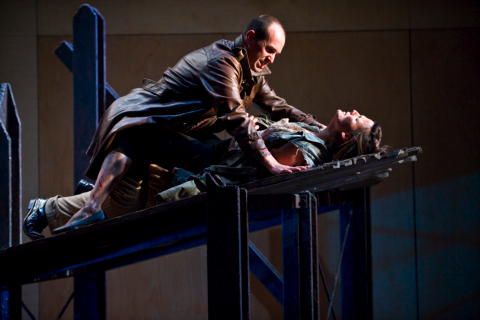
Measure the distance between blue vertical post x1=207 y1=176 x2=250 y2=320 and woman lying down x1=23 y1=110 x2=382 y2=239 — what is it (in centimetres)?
38

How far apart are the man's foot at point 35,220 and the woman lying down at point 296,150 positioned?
62 cm

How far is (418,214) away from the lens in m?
5.22

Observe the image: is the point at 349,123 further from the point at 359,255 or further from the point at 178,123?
the point at 359,255

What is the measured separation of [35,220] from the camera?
2818 mm

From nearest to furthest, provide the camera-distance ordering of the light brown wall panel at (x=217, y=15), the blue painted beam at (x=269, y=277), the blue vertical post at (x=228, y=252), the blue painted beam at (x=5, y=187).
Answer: the blue vertical post at (x=228, y=252) → the blue painted beam at (x=5, y=187) → the blue painted beam at (x=269, y=277) → the light brown wall panel at (x=217, y=15)

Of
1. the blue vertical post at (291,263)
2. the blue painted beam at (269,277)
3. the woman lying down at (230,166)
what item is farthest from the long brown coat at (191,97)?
the blue painted beam at (269,277)

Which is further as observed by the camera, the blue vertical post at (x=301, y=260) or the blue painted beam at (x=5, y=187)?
the blue painted beam at (x=5, y=187)

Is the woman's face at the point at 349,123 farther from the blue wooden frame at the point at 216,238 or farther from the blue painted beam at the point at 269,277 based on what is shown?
the blue painted beam at the point at 269,277

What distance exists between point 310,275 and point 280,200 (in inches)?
13.2

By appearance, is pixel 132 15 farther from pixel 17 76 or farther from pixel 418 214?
pixel 418 214

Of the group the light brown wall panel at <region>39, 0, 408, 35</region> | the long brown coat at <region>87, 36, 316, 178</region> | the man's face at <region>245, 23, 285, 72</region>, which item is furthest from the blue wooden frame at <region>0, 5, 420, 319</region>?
the light brown wall panel at <region>39, 0, 408, 35</region>

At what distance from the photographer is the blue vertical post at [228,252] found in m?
2.06

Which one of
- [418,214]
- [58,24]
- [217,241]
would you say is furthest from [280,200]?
[58,24]

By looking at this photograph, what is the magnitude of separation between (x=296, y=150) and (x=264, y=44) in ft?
1.54
